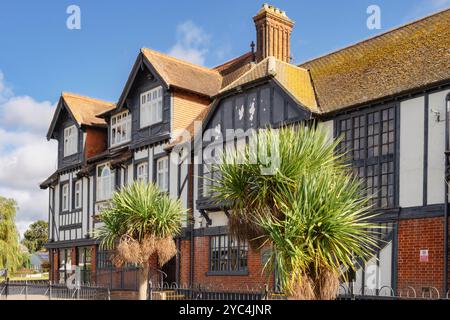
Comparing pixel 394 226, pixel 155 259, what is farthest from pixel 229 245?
pixel 394 226

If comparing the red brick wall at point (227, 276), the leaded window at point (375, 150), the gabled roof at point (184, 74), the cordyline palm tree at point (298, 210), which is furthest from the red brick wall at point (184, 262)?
the cordyline palm tree at point (298, 210)

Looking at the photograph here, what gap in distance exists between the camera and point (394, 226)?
1947 centimetres

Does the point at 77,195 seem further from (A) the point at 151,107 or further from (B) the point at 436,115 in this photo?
(B) the point at 436,115

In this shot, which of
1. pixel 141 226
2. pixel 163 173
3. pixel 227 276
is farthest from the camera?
pixel 163 173

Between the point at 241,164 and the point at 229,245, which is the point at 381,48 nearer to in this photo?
the point at 229,245

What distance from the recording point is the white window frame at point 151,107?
28922 millimetres

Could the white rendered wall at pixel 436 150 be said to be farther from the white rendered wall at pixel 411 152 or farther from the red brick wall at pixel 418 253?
the red brick wall at pixel 418 253

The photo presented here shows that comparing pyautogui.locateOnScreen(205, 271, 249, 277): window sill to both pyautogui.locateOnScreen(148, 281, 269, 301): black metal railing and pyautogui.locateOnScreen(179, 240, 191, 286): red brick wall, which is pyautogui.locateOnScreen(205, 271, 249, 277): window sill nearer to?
pyautogui.locateOnScreen(148, 281, 269, 301): black metal railing

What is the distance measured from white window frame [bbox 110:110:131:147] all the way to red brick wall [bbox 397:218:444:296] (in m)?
15.8

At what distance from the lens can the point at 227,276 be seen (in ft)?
82.0

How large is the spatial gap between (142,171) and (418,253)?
14717 millimetres

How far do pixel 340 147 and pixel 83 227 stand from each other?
16.9 m

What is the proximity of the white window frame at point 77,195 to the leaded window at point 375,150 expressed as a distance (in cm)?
1744

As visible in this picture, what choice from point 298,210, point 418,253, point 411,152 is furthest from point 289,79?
point 298,210
